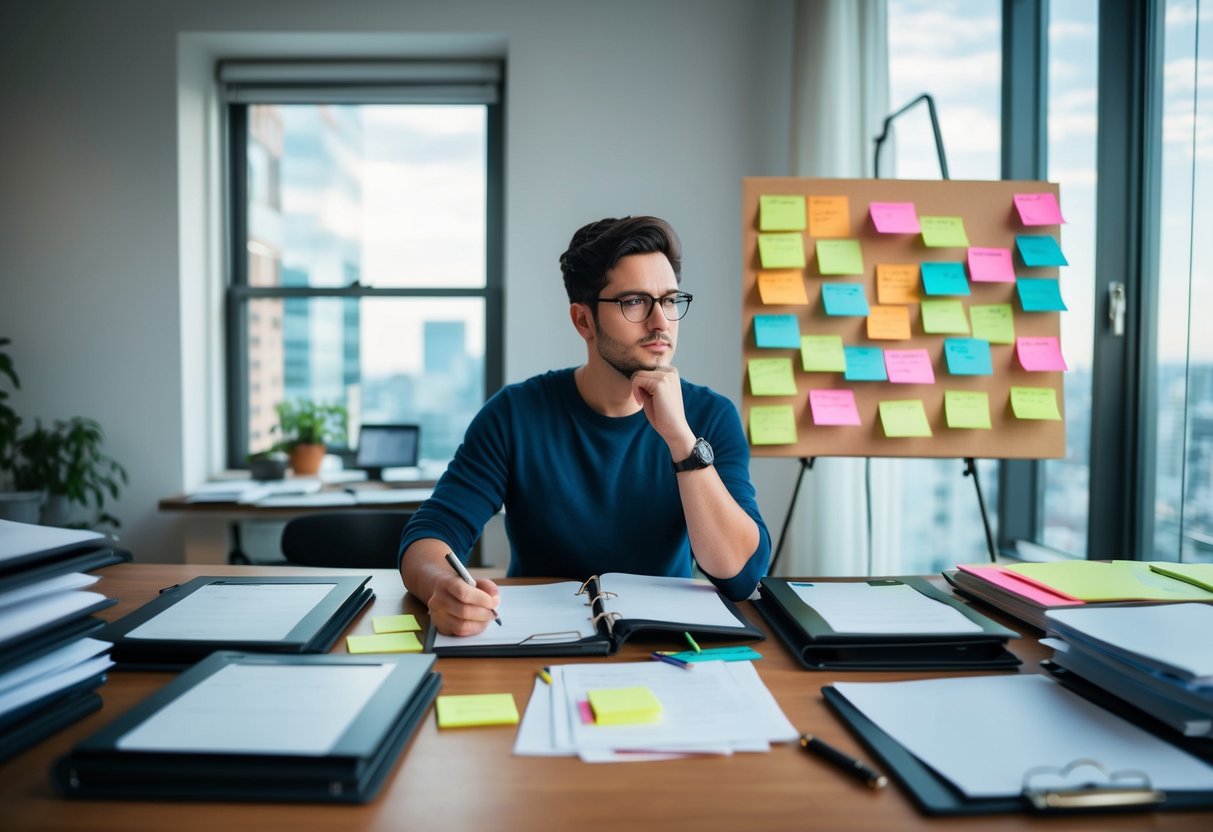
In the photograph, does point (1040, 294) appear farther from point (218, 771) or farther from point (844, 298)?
point (218, 771)

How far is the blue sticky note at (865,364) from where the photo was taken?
1.97 metres

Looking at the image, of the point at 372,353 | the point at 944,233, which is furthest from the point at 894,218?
the point at 372,353

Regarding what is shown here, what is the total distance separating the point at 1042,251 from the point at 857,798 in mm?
1777

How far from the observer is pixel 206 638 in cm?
96

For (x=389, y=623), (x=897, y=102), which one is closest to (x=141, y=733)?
(x=389, y=623)

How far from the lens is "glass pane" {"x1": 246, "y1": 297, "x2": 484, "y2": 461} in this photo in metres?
3.53

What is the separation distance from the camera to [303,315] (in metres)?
3.53

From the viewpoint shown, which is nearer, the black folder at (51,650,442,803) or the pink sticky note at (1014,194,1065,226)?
the black folder at (51,650,442,803)

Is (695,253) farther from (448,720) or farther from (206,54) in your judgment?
(448,720)

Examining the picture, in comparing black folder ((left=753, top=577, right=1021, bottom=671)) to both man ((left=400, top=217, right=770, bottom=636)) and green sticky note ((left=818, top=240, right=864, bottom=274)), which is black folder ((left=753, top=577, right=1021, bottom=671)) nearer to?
man ((left=400, top=217, right=770, bottom=636))

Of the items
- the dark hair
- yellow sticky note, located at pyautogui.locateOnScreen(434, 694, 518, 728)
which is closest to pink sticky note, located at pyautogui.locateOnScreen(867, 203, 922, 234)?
the dark hair

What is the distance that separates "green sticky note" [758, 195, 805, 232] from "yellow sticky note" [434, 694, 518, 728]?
4.98 feet

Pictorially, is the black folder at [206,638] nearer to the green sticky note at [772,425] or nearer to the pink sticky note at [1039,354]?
the green sticky note at [772,425]

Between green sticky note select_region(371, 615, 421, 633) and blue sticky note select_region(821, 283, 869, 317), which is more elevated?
blue sticky note select_region(821, 283, 869, 317)
